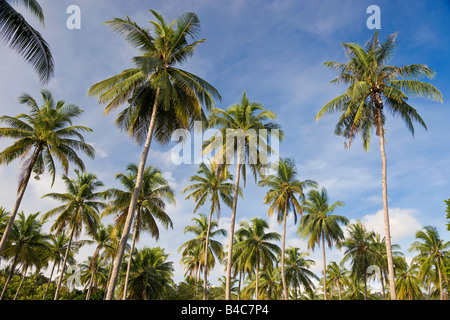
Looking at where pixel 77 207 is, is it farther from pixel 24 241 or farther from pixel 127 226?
pixel 127 226

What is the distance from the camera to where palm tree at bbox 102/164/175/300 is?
2414 cm

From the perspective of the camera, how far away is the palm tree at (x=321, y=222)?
30922mm

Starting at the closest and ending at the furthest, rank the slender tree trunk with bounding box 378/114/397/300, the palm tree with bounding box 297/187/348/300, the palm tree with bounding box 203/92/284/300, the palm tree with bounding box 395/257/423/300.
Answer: the slender tree trunk with bounding box 378/114/397/300 → the palm tree with bounding box 203/92/284/300 → the palm tree with bounding box 297/187/348/300 → the palm tree with bounding box 395/257/423/300

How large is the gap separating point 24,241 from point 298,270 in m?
31.8

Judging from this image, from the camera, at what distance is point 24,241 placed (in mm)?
28375

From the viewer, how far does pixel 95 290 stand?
4531 cm

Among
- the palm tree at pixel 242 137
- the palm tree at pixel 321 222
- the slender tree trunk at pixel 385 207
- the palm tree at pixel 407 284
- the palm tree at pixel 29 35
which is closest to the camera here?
the palm tree at pixel 29 35

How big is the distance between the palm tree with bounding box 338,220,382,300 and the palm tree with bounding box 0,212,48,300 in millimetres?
34243

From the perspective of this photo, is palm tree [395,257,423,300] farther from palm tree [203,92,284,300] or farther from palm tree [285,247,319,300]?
palm tree [203,92,284,300]

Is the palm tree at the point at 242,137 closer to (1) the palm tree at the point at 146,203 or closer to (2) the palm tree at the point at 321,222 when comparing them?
(1) the palm tree at the point at 146,203

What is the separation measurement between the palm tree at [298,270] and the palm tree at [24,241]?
29.3 meters

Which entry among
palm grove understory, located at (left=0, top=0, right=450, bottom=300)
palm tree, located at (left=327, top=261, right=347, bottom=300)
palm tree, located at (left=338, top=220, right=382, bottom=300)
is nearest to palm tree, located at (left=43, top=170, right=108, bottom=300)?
palm grove understory, located at (left=0, top=0, right=450, bottom=300)

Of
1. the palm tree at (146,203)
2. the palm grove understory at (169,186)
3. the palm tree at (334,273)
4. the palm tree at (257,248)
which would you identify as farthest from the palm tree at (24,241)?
the palm tree at (334,273)
